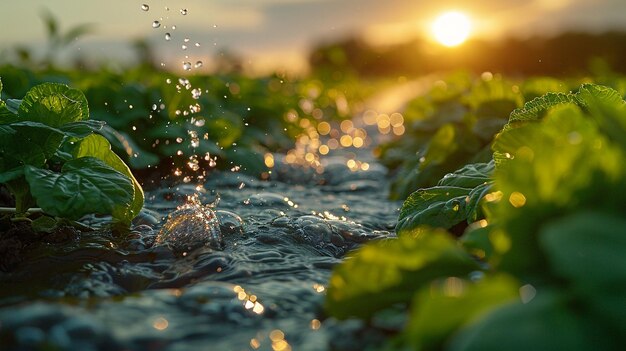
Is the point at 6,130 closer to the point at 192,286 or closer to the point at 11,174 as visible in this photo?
the point at 11,174

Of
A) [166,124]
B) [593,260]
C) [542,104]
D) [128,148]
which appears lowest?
[166,124]

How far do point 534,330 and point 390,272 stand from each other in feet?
1.14

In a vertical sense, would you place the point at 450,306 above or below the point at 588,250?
below

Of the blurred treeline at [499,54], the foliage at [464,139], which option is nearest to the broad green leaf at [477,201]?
the foliage at [464,139]

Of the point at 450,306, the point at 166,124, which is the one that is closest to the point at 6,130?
the point at 450,306

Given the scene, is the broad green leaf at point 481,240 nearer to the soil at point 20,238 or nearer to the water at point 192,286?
the water at point 192,286

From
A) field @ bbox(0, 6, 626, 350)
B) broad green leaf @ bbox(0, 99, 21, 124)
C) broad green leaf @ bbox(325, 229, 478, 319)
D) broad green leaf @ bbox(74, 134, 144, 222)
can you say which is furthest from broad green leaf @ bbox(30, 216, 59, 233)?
broad green leaf @ bbox(325, 229, 478, 319)

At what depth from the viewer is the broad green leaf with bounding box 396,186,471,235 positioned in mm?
2367

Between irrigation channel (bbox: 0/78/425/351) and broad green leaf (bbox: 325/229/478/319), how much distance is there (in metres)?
0.12

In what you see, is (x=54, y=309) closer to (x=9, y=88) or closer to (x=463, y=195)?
(x=463, y=195)

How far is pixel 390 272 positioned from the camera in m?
1.35

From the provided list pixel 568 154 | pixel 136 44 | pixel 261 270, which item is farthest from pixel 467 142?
pixel 136 44

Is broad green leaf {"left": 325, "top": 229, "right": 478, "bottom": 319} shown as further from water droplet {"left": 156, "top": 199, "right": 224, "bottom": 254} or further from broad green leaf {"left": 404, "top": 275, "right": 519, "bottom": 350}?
water droplet {"left": 156, "top": 199, "right": 224, "bottom": 254}

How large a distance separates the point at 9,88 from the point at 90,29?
3.18 metres
